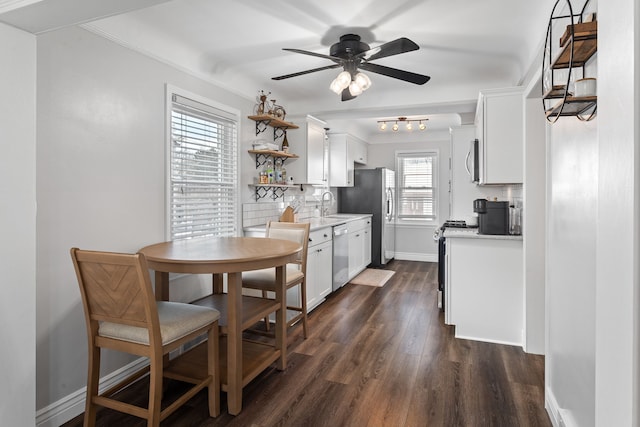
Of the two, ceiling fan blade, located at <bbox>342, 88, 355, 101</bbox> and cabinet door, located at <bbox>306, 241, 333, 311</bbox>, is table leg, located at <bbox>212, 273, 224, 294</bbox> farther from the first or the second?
ceiling fan blade, located at <bbox>342, 88, 355, 101</bbox>

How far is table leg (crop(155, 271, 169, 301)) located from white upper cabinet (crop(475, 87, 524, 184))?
2.67m

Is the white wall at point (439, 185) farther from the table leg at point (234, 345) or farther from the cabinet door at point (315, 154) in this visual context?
the table leg at point (234, 345)

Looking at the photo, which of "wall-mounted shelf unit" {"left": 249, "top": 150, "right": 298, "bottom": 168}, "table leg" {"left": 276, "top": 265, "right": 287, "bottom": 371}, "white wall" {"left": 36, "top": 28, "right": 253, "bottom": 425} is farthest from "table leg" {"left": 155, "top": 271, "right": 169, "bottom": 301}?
"wall-mounted shelf unit" {"left": 249, "top": 150, "right": 298, "bottom": 168}

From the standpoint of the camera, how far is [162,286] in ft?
8.18

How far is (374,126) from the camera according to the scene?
6.46 metres

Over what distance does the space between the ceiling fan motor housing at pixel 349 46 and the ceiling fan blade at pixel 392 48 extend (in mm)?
79

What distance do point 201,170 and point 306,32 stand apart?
1382 mm

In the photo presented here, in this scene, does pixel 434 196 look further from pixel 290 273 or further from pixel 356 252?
pixel 290 273

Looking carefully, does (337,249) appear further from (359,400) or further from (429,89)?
(359,400)

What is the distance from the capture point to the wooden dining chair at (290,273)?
2.99 m

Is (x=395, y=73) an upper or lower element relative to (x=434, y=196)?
upper
